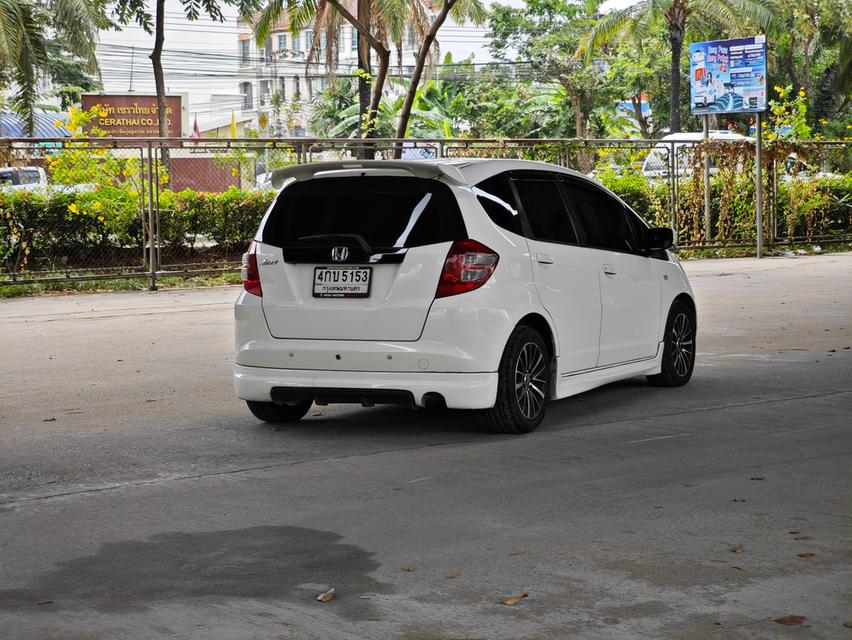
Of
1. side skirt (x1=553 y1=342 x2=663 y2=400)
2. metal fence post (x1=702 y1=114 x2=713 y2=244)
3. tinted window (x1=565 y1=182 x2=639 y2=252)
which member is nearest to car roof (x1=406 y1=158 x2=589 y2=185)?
tinted window (x1=565 y1=182 x2=639 y2=252)

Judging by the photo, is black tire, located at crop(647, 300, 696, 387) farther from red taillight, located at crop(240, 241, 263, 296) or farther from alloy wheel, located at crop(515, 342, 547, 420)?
red taillight, located at crop(240, 241, 263, 296)

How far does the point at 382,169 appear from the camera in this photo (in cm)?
845

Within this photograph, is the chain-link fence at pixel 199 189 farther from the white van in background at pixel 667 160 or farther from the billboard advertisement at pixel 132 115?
the billboard advertisement at pixel 132 115

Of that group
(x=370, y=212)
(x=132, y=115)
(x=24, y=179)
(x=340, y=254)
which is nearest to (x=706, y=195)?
(x=24, y=179)

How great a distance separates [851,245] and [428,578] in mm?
25305

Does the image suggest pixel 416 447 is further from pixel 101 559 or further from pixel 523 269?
pixel 101 559

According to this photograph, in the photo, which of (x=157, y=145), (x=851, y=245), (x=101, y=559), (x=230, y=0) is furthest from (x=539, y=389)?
(x=230, y=0)

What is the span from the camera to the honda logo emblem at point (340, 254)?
828cm

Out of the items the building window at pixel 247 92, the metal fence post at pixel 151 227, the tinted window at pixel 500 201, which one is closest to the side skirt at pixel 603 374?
the tinted window at pixel 500 201

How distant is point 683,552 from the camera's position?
5.69m

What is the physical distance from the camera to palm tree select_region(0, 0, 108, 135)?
91.9ft

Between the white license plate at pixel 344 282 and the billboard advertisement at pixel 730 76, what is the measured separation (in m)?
18.3

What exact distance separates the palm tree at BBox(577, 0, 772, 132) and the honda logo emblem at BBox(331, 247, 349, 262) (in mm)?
43496

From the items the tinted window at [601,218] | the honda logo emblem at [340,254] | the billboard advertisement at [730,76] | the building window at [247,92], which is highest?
the building window at [247,92]
